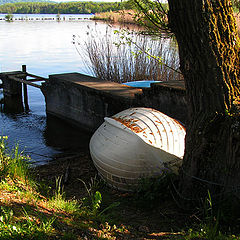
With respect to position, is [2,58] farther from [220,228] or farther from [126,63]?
[220,228]

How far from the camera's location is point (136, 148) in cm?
404

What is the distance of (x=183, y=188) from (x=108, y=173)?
37.6 inches

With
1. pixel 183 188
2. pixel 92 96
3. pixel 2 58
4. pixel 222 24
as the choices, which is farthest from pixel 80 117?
pixel 2 58

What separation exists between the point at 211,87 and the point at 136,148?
1091mm

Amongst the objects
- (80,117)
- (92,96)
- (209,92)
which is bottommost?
(80,117)

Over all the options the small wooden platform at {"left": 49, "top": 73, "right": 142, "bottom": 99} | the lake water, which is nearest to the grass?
the lake water

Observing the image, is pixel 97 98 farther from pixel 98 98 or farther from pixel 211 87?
pixel 211 87

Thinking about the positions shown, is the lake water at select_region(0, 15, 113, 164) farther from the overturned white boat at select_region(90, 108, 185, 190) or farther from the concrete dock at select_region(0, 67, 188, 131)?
the overturned white boat at select_region(90, 108, 185, 190)

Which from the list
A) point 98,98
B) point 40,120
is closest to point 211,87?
point 98,98

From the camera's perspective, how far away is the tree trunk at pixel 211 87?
10.9 ft

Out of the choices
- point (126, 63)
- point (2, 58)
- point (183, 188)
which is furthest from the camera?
point (2, 58)

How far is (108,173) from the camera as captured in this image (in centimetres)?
431

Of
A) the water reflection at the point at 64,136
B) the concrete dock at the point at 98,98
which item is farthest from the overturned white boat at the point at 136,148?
the water reflection at the point at 64,136

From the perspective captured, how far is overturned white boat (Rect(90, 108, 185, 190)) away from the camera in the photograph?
13.3ft
